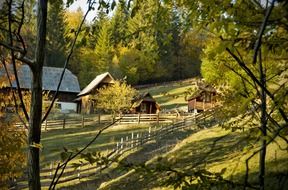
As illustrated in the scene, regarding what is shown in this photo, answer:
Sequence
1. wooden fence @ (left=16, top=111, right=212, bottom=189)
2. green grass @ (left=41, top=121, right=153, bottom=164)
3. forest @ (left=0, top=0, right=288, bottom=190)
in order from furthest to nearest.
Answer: green grass @ (left=41, top=121, right=153, bottom=164) → wooden fence @ (left=16, top=111, right=212, bottom=189) → forest @ (left=0, top=0, right=288, bottom=190)

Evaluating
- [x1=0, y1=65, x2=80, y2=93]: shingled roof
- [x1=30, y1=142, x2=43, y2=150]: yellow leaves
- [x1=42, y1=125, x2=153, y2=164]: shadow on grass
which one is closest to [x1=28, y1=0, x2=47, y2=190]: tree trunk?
[x1=30, y1=142, x2=43, y2=150]: yellow leaves

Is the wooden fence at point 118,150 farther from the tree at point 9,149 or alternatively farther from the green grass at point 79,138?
the tree at point 9,149

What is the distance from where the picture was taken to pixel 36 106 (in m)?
2.73

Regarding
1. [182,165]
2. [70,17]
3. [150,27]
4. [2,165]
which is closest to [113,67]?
[70,17]

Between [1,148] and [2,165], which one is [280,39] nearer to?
[1,148]

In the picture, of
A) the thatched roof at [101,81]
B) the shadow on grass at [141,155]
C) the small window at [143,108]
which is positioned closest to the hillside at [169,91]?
the small window at [143,108]

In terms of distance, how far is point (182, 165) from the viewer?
16.3m

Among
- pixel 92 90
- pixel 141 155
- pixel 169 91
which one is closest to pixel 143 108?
pixel 92 90

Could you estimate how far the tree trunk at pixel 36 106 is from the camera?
268 cm

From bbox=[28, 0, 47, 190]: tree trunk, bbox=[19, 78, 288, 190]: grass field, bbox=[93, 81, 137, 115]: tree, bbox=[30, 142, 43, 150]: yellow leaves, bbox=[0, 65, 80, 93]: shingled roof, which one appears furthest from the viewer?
bbox=[0, 65, 80, 93]: shingled roof

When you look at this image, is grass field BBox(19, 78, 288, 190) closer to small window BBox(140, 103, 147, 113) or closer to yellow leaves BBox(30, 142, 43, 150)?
yellow leaves BBox(30, 142, 43, 150)

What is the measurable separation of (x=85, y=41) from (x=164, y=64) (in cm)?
8115

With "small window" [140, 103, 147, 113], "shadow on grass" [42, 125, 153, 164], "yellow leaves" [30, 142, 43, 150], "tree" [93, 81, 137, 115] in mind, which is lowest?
"shadow on grass" [42, 125, 153, 164]

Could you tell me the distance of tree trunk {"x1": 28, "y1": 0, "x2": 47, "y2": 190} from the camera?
268 centimetres
